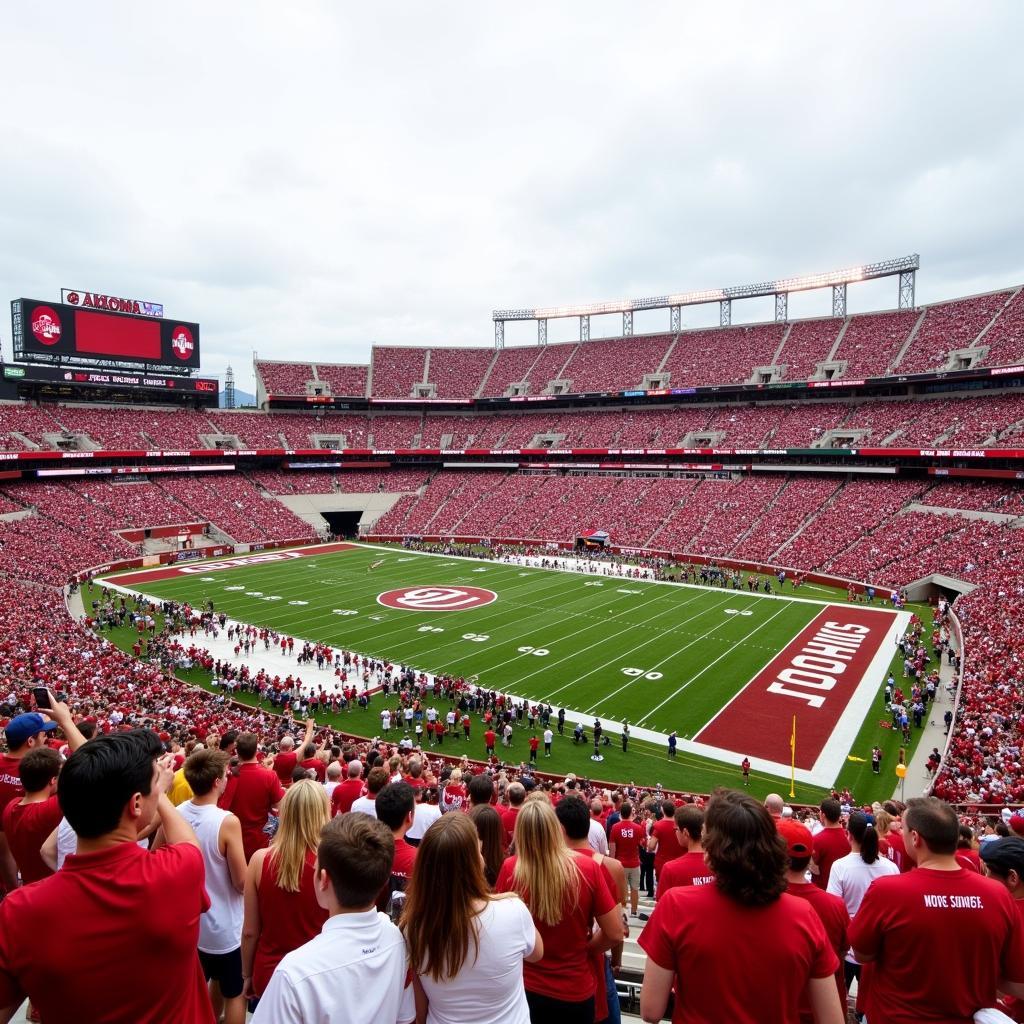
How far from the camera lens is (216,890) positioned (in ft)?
14.3

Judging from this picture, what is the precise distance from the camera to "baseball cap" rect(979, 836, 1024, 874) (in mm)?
4031

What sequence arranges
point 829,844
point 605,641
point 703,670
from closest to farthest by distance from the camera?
point 829,844, point 703,670, point 605,641

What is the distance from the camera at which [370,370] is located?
3260 inches

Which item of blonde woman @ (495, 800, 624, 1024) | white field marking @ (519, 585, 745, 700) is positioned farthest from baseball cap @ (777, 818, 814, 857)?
white field marking @ (519, 585, 745, 700)

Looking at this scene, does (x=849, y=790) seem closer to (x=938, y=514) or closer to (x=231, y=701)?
(x=231, y=701)

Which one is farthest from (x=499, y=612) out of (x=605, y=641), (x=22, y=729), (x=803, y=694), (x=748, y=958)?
(x=748, y=958)

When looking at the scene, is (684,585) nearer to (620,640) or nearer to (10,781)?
(620,640)

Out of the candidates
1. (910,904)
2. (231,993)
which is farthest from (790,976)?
(231,993)

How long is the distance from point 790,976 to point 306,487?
68763 mm

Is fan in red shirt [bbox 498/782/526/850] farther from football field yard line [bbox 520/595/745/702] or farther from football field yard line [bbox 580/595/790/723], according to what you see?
football field yard line [bbox 520/595/745/702]

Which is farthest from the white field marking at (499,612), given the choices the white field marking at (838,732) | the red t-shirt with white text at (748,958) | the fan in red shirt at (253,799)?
the red t-shirt with white text at (748,958)

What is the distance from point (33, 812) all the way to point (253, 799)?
172 centimetres

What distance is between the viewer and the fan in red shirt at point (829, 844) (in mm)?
6363

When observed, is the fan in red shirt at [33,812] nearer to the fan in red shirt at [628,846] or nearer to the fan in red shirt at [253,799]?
the fan in red shirt at [253,799]
